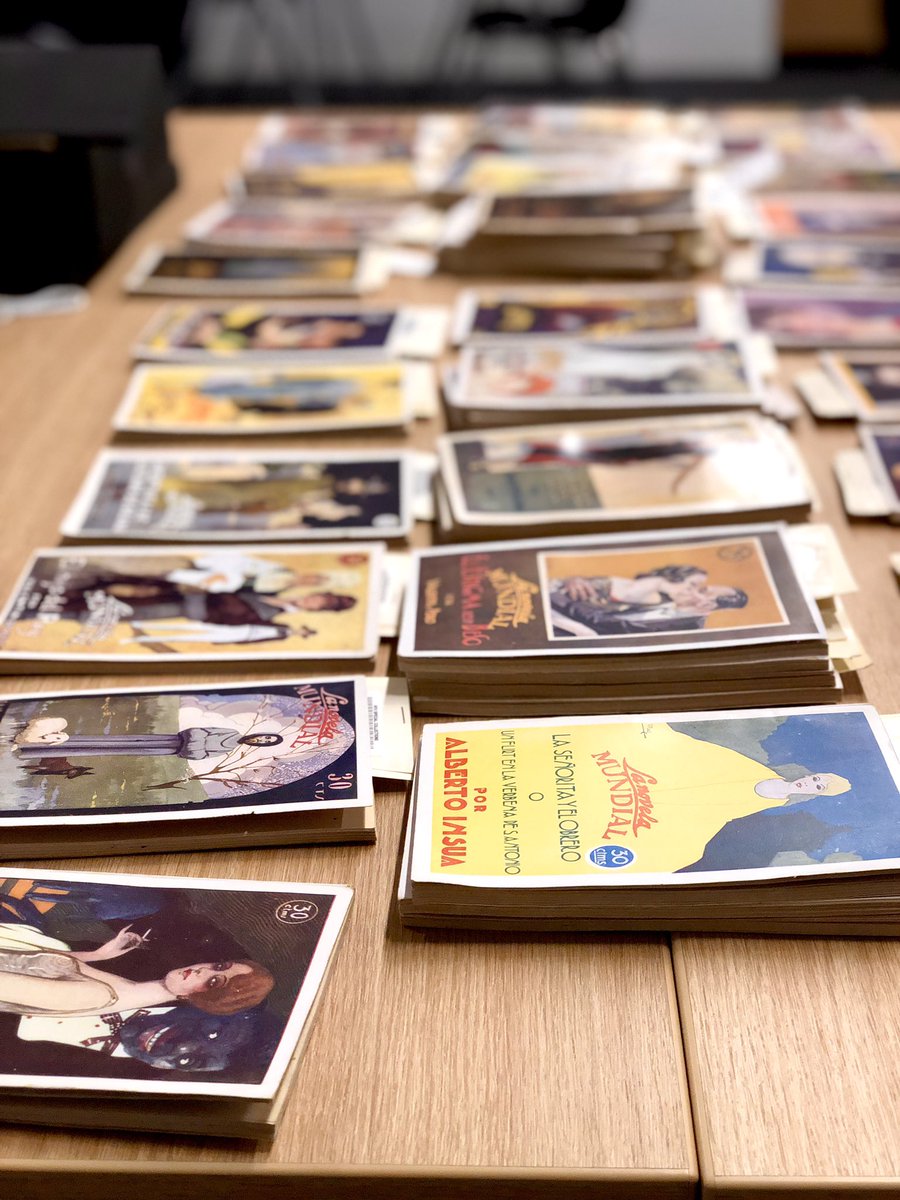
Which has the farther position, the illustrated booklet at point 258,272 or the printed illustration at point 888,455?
the illustrated booklet at point 258,272

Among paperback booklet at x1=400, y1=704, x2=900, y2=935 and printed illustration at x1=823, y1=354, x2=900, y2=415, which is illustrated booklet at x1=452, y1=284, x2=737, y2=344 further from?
paperback booklet at x1=400, y1=704, x2=900, y2=935

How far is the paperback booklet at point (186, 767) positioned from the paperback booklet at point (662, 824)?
0.07m

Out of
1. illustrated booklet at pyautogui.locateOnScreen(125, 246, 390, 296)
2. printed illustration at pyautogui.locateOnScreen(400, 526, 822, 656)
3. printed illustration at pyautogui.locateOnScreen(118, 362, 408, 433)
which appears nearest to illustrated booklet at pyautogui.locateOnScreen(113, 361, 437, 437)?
printed illustration at pyautogui.locateOnScreen(118, 362, 408, 433)

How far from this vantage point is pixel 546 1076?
72 centimetres

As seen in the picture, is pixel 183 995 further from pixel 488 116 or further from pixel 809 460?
pixel 488 116

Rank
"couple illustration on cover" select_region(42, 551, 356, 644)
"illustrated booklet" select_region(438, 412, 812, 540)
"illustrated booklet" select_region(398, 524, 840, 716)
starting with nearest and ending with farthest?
"illustrated booklet" select_region(398, 524, 840, 716) < "couple illustration on cover" select_region(42, 551, 356, 644) < "illustrated booklet" select_region(438, 412, 812, 540)

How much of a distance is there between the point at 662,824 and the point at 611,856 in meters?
0.05

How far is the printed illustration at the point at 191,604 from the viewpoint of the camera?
41.8 inches

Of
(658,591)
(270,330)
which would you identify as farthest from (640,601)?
(270,330)

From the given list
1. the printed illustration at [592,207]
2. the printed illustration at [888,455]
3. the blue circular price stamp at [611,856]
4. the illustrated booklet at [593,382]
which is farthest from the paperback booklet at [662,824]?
the printed illustration at [592,207]

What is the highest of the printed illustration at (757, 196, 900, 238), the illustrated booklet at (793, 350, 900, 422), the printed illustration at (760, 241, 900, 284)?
the printed illustration at (757, 196, 900, 238)

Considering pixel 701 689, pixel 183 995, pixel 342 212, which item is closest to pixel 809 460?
pixel 701 689

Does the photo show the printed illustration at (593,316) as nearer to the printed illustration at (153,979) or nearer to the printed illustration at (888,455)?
the printed illustration at (888,455)

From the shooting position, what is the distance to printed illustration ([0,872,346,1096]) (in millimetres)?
706
